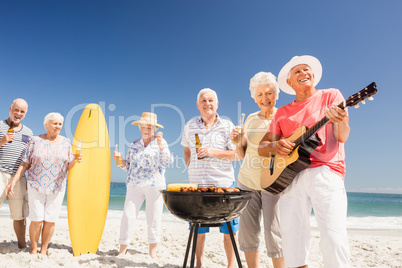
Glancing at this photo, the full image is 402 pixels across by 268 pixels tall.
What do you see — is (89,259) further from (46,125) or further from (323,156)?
(323,156)

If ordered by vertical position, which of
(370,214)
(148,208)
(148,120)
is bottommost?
(370,214)

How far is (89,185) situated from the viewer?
409cm

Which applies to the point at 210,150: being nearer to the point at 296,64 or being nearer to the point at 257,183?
the point at 257,183

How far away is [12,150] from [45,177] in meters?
0.72

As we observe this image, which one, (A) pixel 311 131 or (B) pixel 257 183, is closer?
(A) pixel 311 131

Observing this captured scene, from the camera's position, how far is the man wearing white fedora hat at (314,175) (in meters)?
1.92

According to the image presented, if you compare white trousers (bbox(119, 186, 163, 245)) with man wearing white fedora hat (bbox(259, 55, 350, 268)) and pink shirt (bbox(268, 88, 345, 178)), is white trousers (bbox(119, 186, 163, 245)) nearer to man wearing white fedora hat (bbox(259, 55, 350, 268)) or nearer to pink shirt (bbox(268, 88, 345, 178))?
man wearing white fedora hat (bbox(259, 55, 350, 268))

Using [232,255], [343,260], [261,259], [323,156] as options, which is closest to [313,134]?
[323,156]

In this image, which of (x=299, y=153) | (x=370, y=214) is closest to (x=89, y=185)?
(x=299, y=153)

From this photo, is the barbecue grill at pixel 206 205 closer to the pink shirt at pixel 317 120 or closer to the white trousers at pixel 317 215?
the white trousers at pixel 317 215

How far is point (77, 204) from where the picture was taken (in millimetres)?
4008

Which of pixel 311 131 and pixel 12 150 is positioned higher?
pixel 311 131

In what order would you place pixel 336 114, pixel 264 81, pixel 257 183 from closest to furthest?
pixel 336 114 → pixel 257 183 → pixel 264 81

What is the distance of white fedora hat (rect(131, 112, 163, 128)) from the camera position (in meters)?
3.91
